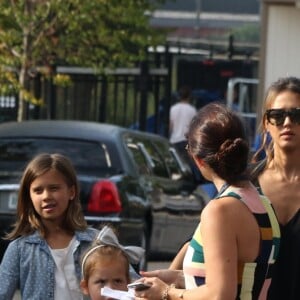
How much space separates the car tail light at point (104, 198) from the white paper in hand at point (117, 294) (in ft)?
20.2

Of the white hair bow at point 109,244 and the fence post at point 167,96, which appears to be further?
the fence post at point 167,96

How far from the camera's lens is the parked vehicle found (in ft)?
35.9

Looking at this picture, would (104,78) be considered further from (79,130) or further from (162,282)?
(162,282)

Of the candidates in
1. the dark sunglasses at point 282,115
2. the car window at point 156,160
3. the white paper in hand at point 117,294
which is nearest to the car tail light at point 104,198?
the car window at point 156,160

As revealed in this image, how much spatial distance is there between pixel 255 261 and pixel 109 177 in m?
6.88

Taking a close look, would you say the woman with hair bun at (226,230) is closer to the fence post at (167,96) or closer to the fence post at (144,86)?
the fence post at (144,86)

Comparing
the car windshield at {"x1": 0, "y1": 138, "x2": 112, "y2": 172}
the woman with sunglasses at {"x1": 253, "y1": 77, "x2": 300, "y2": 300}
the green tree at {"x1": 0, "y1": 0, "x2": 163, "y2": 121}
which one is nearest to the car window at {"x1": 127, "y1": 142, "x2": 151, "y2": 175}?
the car windshield at {"x1": 0, "y1": 138, "x2": 112, "y2": 172}

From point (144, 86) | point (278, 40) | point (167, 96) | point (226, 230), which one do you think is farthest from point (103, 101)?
point (226, 230)

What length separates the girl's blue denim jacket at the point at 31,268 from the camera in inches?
218

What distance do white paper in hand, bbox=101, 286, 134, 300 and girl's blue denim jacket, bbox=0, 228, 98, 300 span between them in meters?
0.86

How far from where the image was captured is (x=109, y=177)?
11.2 metres

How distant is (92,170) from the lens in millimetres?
11328

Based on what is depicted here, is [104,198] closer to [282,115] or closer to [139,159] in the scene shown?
[139,159]

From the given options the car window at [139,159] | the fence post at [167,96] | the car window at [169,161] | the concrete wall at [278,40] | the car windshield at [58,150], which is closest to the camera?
the car windshield at [58,150]
